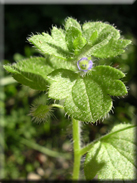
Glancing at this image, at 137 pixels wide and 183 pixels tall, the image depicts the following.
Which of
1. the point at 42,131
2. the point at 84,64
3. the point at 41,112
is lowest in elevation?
the point at 42,131

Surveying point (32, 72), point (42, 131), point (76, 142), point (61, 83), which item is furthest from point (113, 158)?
point (42, 131)

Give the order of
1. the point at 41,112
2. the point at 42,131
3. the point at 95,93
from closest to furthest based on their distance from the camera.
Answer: the point at 95,93 < the point at 41,112 < the point at 42,131

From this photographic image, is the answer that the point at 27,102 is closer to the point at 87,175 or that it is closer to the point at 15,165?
the point at 15,165

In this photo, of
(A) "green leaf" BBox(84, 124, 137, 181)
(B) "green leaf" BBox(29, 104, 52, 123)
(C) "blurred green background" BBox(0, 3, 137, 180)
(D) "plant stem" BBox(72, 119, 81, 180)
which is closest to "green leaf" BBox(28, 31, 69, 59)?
(B) "green leaf" BBox(29, 104, 52, 123)

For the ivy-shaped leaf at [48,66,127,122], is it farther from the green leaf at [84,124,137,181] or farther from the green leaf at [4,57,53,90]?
the green leaf at [84,124,137,181]

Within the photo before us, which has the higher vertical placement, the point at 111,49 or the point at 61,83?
the point at 111,49

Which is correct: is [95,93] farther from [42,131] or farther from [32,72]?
[42,131]
